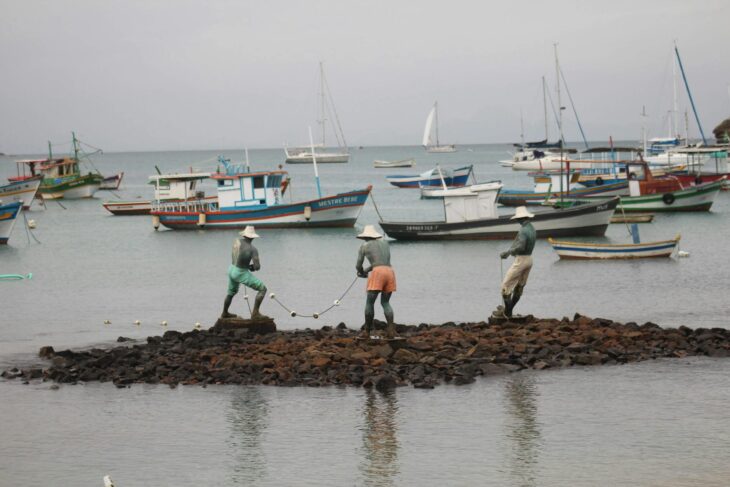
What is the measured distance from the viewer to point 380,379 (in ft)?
54.2

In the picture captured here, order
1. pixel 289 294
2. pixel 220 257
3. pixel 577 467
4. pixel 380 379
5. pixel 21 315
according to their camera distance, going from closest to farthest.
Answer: pixel 577 467, pixel 380 379, pixel 21 315, pixel 289 294, pixel 220 257

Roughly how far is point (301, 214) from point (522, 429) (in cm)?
3922

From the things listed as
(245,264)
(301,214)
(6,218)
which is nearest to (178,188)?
(301,214)

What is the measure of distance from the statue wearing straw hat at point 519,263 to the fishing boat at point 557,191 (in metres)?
37.0

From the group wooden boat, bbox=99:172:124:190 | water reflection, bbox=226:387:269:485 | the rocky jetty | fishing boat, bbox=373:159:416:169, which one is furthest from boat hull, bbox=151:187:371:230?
fishing boat, bbox=373:159:416:169

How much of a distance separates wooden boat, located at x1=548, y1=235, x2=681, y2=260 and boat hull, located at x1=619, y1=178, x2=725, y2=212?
2021cm

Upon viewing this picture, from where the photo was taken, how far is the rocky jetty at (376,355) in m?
17.2

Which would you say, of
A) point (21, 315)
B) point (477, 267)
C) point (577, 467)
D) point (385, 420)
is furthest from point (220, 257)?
point (577, 467)

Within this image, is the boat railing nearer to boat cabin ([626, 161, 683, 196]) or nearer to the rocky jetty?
boat cabin ([626, 161, 683, 196])

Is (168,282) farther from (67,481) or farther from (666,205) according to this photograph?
(666,205)

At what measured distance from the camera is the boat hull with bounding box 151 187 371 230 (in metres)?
52.7

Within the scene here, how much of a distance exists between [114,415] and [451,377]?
524cm

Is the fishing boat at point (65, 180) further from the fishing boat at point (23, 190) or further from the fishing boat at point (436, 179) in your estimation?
the fishing boat at point (436, 179)

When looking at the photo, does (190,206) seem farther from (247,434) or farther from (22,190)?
(247,434)
